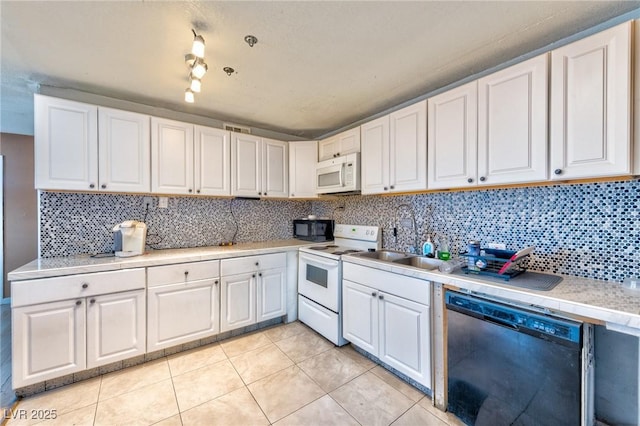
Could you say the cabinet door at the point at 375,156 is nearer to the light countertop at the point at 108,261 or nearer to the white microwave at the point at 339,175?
the white microwave at the point at 339,175

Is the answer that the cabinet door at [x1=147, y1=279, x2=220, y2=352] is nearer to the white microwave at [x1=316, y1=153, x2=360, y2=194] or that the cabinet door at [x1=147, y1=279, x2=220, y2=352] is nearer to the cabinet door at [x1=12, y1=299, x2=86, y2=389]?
the cabinet door at [x1=12, y1=299, x2=86, y2=389]

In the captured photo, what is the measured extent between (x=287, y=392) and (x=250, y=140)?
8.29 feet

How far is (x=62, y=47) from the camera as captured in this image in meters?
1.68

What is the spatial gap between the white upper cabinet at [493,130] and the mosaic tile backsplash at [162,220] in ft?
7.15

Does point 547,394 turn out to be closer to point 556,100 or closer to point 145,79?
point 556,100

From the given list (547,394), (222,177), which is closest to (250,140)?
(222,177)

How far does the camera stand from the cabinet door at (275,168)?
309 cm

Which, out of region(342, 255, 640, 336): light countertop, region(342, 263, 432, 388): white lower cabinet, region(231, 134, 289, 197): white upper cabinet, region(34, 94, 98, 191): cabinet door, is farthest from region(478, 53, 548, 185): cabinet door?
region(34, 94, 98, 191): cabinet door

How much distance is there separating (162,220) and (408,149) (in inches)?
102

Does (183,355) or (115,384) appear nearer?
(115,384)

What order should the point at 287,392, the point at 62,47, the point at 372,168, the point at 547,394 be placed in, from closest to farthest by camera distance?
the point at 547,394
the point at 62,47
the point at 287,392
the point at 372,168

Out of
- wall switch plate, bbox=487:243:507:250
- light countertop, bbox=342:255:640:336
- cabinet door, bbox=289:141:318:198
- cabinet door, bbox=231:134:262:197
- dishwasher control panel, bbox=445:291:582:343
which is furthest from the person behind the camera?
cabinet door, bbox=289:141:318:198

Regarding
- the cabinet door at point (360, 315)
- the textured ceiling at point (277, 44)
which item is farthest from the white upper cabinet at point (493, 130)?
the cabinet door at point (360, 315)

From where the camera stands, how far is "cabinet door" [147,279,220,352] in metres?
2.17
